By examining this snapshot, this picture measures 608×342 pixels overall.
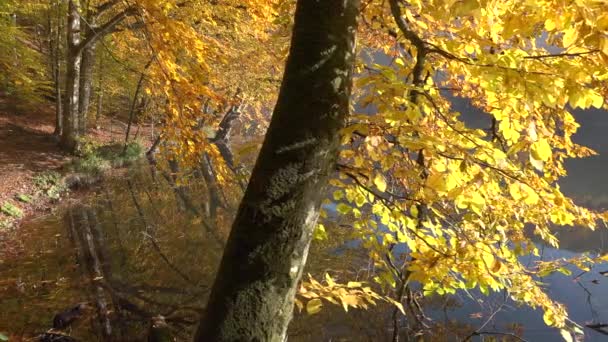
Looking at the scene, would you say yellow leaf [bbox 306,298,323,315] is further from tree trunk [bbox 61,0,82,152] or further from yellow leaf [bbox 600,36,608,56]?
tree trunk [bbox 61,0,82,152]

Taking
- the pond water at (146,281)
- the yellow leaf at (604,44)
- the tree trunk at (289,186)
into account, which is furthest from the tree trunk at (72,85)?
the yellow leaf at (604,44)

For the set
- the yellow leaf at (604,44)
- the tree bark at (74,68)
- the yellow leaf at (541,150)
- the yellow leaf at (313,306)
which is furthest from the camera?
the tree bark at (74,68)

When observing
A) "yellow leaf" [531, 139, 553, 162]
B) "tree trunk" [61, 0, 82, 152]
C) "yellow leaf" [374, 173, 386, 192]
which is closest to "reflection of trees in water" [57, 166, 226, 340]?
"tree trunk" [61, 0, 82, 152]

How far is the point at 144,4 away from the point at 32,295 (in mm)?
5848

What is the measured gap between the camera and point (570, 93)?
1.83m

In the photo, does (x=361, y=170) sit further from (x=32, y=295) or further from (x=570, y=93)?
(x=32, y=295)

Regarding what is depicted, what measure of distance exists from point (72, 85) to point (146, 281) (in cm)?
943

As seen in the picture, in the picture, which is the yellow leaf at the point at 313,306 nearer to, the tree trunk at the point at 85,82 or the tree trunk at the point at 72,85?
the tree trunk at the point at 72,85

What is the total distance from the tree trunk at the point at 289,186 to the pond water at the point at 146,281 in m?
3.36

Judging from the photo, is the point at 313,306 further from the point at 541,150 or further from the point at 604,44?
the point at 604,44

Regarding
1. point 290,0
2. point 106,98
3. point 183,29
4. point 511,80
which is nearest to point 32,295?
point 183,29

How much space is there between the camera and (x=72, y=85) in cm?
1484

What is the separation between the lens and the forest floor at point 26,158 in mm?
11539

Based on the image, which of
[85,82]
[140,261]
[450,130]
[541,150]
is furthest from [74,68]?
[541,150]
